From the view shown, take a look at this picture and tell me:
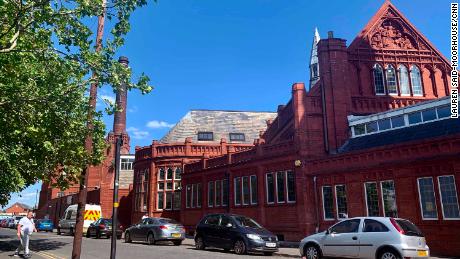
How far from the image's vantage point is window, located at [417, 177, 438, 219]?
1655 centimetres

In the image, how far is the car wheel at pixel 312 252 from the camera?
1362 centimetres

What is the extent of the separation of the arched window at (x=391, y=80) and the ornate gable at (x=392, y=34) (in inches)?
56.3

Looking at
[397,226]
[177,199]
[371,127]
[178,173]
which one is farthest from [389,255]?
[178,173]

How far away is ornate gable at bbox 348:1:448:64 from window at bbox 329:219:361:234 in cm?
1726

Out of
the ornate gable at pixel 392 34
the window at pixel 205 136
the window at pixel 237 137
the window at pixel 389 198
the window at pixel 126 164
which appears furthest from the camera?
the window at pixel 126 164

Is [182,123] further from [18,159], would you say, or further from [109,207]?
[18,159]

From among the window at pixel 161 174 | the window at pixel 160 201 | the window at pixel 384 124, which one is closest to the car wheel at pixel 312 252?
the window at pixel 384 124

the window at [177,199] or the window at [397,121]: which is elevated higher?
the window at [397,121]

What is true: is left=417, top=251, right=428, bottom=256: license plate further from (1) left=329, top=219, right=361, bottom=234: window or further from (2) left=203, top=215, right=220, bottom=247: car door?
(2) left=203, top=215, right=220, bottom=247: car door

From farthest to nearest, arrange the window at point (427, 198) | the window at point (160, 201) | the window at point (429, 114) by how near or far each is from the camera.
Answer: the window at point (160, 201), the window at point (429, 114), the window at point (427, 198)

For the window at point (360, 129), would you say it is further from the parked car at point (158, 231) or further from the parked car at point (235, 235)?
the parked car at point (158, 231)

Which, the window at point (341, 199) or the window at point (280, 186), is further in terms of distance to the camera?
the window at point (280, 186)

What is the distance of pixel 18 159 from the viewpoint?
582 inches

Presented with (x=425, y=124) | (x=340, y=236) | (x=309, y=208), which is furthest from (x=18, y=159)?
(x=425, y=124)
